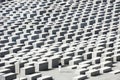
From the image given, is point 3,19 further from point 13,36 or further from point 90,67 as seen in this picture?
point 90,67

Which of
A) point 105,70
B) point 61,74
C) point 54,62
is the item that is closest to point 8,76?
point 61,74

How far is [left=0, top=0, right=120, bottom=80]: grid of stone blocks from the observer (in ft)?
111

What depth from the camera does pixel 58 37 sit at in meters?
44.1

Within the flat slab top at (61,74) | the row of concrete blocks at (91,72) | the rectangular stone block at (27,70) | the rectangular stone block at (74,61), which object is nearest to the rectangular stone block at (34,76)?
the flat slab top at (61,74)

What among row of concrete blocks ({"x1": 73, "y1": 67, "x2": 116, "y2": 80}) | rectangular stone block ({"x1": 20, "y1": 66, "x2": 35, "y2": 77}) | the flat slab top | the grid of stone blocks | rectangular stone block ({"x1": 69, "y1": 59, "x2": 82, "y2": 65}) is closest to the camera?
row of concrete blocks ({"x1": 73, "y1": 67, "x2": 116, "y2": 80})

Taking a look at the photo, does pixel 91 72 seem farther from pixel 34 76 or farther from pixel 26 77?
pixel 26 77

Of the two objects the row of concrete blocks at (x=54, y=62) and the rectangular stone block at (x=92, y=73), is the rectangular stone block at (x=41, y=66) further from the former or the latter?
the rectangular stone block at (x=92, y=73)

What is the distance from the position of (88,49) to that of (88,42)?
3309 millimetres

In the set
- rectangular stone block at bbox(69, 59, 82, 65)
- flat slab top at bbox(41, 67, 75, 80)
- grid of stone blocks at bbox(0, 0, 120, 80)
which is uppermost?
grid of stone blocks at bbox(0, 0, 120, 80)

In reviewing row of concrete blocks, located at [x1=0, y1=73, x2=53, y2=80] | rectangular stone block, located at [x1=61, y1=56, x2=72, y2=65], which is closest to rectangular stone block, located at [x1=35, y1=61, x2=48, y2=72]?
rectangular stone block, located at [x1=61, y1=56, x2=72, y2=65]

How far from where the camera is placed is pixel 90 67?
106 ft

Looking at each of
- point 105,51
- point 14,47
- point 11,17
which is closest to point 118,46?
point 105,51

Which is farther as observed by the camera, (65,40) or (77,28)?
(77,28)

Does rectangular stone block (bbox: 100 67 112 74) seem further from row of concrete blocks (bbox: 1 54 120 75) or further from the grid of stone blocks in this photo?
row of concrete blocks (bbox: 1 54 120 75)
